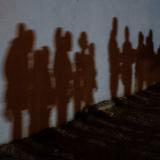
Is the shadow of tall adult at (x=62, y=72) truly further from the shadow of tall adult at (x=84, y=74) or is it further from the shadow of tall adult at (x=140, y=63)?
the shadow of tall adult at (x=140, y=63)

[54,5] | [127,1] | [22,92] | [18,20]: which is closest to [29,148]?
[22,92]

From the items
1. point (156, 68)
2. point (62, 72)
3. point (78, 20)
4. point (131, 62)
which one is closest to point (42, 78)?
point (62, 72)

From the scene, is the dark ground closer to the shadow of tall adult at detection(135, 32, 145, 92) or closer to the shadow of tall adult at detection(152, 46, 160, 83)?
the shadow of tall adult at detection(135, 32, 145, 92)

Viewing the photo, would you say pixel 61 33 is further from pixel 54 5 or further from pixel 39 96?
pixel 39 96

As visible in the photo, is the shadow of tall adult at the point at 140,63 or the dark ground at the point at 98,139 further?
the shadow of tall adult at the point at 140,63

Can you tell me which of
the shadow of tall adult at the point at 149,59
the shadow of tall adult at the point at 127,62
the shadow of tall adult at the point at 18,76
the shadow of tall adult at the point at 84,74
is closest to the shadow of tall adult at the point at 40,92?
the shadow of tall adult at the point at 18,76

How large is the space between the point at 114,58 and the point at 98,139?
2642 mm

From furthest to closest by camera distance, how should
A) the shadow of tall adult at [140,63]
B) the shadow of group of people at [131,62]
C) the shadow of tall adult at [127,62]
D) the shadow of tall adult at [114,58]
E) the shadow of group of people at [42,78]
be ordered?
the shadow of tall adult at [140,63], the shadow of tall adult at [127,62], the shadow of group of people at [131,62], the shadow of tall adult at [114,58], the shadow of group of people at [42,78]

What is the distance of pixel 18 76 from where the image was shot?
15.9 ft

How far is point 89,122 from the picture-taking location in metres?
6.24

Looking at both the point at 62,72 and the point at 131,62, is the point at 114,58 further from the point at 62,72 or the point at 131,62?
the point at 62,72

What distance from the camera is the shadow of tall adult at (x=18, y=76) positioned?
471 cm

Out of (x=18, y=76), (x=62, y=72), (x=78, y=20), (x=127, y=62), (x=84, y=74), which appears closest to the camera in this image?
(x=18, y=76)

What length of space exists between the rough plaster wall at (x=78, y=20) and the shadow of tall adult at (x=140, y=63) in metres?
→ 0.27
